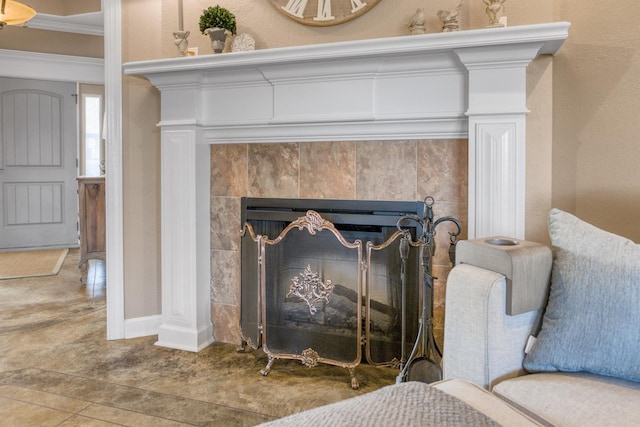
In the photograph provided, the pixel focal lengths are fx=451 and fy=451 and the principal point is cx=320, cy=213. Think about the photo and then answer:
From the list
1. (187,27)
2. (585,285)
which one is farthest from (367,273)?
(187,27)

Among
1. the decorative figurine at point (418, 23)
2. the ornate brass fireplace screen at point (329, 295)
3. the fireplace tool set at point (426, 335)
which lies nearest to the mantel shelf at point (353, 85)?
the decorative figurine at point (418, 23)

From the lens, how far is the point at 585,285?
1258 mm

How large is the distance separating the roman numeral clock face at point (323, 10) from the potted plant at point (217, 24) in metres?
0.27

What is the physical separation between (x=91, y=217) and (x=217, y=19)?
7.74ft

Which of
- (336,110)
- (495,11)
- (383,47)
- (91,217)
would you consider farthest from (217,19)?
(91,217)

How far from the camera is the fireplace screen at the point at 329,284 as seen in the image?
7.24ft

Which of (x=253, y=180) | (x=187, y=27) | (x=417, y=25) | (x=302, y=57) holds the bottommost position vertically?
(x=253, y=180)

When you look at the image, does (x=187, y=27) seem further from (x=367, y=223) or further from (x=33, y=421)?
(x=33, y=421)

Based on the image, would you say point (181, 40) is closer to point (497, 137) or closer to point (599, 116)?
point (497, 137)

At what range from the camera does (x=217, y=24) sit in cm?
242

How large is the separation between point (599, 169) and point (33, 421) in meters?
2.59

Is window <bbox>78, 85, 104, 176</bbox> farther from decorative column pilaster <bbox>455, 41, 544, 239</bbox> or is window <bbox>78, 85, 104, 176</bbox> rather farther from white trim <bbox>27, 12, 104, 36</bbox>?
decorative column pilaster <bbox>455, 41, 544, 239</bbox>

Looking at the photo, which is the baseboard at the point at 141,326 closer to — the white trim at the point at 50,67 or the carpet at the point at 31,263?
the carpet at the point at 31,263

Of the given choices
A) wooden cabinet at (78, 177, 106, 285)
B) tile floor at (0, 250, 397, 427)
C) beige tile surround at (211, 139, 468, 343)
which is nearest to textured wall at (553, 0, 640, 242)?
beige tile surround at (211, 139, 468, 343)
